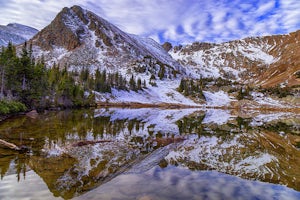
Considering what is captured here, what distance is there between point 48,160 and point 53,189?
5529 millimetres

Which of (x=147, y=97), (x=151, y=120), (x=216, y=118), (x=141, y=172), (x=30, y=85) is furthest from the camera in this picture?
(x=147, y=97)

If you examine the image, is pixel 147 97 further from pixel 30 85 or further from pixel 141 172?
pixel 141 172

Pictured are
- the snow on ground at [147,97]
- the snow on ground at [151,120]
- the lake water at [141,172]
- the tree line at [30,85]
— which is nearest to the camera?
the lake water at [141,172]

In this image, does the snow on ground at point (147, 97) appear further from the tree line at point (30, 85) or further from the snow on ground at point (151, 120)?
the snow on ground at point (151, 120)

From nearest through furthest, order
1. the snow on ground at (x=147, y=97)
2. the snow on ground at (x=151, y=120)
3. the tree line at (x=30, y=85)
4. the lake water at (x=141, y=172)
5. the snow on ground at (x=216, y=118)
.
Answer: the lake water at (x=141, y=172)
the snow on ground at (x=151, y=120)
the snow on ground at (x=216, y=118)
the tree line at (x=30, y=85)
the snow on ground at (x=147, y=97)

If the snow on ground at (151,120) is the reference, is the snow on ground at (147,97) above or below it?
above

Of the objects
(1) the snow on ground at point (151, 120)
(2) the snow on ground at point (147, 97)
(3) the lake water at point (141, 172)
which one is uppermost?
(2) the snow on ground at point (147, 97)

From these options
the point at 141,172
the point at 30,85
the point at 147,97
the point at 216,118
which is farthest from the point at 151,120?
the point at 147,97

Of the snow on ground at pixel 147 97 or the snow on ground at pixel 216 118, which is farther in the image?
the snow on ground at pixel 147 97

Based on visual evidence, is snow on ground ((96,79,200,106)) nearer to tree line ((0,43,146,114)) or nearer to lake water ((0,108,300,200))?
tree line ((0,43,146,114))

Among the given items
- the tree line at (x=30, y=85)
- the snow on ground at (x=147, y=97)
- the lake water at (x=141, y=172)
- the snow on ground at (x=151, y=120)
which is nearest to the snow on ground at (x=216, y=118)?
the snow on ground at (x=151, y=120)

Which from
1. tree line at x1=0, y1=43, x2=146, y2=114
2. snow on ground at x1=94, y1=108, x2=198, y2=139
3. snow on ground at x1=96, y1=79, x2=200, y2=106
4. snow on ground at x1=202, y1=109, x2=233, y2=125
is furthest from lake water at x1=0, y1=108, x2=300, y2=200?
snow on ground at x1=96, y1=79, x2=200, y2=106

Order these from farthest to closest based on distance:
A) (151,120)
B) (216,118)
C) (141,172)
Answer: (216,118) < (151,120) < (141,172)

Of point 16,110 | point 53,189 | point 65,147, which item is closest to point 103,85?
point 16,110
